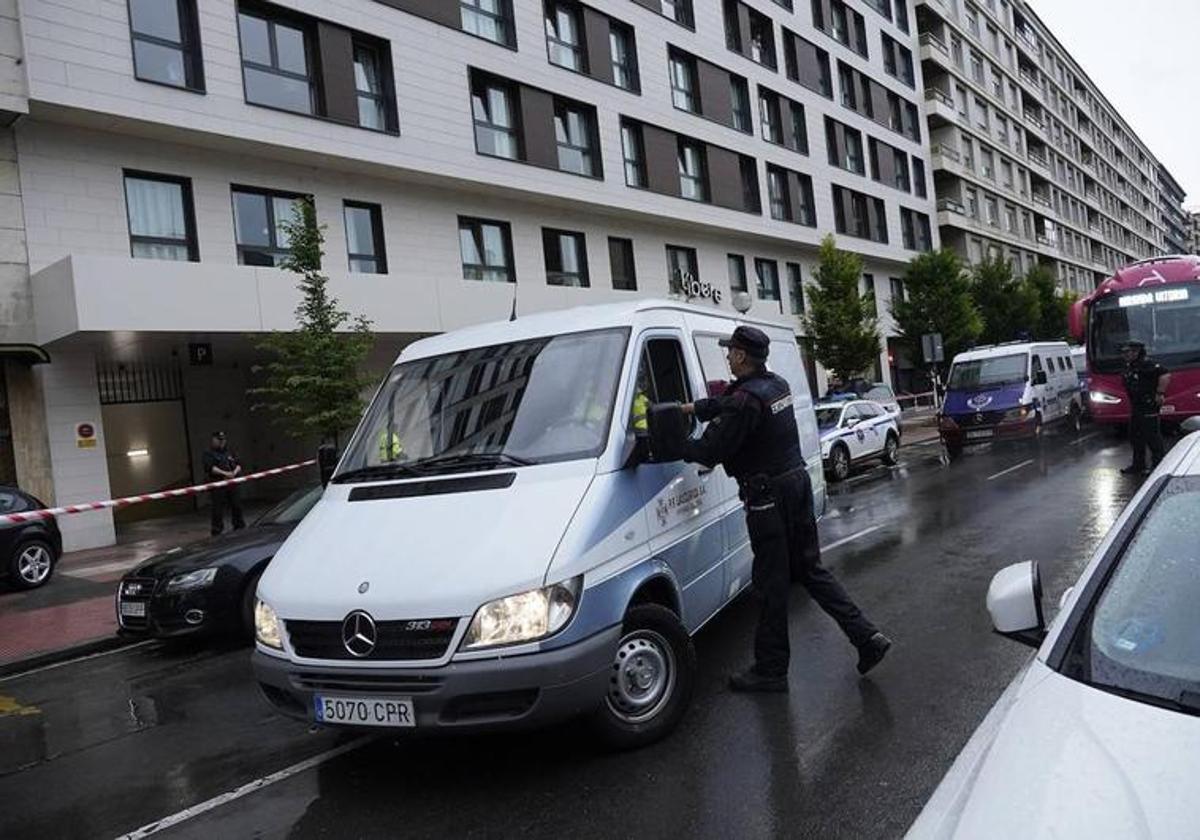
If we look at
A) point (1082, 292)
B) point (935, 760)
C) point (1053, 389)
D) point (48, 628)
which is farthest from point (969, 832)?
point (1082, 292)

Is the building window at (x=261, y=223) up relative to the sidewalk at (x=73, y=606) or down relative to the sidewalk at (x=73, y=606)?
up

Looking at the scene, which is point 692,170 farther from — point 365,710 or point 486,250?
point 365,710

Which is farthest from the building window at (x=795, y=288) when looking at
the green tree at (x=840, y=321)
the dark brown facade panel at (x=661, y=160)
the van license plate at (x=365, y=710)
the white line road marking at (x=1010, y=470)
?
the van license plate at (x=365, y=710)

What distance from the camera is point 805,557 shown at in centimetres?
461

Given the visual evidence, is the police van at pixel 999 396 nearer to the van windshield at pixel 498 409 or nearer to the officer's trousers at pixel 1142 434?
the officer's trousers at pixel 1142 434

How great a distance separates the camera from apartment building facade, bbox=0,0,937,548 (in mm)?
13750

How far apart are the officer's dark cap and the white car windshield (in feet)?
7.46

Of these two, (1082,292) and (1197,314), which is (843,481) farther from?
(1082,292)

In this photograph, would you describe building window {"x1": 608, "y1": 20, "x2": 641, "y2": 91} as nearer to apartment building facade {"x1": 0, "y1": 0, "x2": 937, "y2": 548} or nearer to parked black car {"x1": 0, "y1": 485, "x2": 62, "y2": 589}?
apartment building facade {"x1": 0, "y1": 0, "x2": 937, "y2": 548}

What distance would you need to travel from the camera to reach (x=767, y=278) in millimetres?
31641

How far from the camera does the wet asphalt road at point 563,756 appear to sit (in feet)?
11.2

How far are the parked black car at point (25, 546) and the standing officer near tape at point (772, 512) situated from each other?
10.3 meters

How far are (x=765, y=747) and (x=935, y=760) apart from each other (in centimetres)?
73

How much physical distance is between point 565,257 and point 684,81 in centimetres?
897
